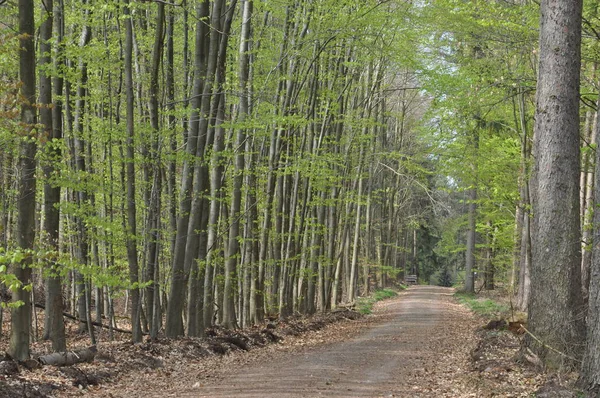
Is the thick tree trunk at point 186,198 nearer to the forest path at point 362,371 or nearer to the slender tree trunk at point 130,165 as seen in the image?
the slender tree trunk at point 130,165

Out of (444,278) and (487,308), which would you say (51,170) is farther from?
(444,278)

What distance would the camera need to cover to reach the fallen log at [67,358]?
9.88 metres

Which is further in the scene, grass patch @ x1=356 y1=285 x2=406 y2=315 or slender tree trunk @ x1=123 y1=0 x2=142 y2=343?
grass patch @ x1=356 y1=285 x2=406 y2=315

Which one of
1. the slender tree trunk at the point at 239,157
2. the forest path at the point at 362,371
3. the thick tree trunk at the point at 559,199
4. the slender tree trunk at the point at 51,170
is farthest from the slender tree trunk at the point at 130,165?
the thick tree trunk at the point at 559,199

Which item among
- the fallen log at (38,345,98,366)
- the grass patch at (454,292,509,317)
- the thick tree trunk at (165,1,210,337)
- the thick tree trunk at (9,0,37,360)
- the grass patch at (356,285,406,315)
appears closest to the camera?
the thick tree trunk at (9,0,37,360)

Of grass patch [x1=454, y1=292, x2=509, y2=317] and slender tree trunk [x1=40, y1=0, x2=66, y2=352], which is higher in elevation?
slender tree trunk [x1=40, y1=0, x2=66, y2=352]

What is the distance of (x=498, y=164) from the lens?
1995 centimetres

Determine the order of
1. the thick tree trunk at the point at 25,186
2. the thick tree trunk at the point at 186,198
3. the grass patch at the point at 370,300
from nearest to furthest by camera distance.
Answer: the thick tree trunk at the point at 25,186
the thick tree trunk at the point at 186,198
the grass patch at the point at 370,300

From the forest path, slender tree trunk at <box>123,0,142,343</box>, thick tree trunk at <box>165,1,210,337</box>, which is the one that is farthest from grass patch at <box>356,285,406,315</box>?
slender tree trunk at <box>123,0,142,343</box>

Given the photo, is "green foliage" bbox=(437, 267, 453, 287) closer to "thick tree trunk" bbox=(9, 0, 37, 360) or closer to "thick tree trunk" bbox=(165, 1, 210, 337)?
"thick tree trunk" bbox=(165, 1, 210, 337)

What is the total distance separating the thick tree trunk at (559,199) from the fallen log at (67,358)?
24.0ft

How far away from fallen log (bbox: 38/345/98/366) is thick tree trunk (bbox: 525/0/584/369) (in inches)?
288

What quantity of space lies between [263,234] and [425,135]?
9.94 metres

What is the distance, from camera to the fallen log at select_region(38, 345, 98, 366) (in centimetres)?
988
